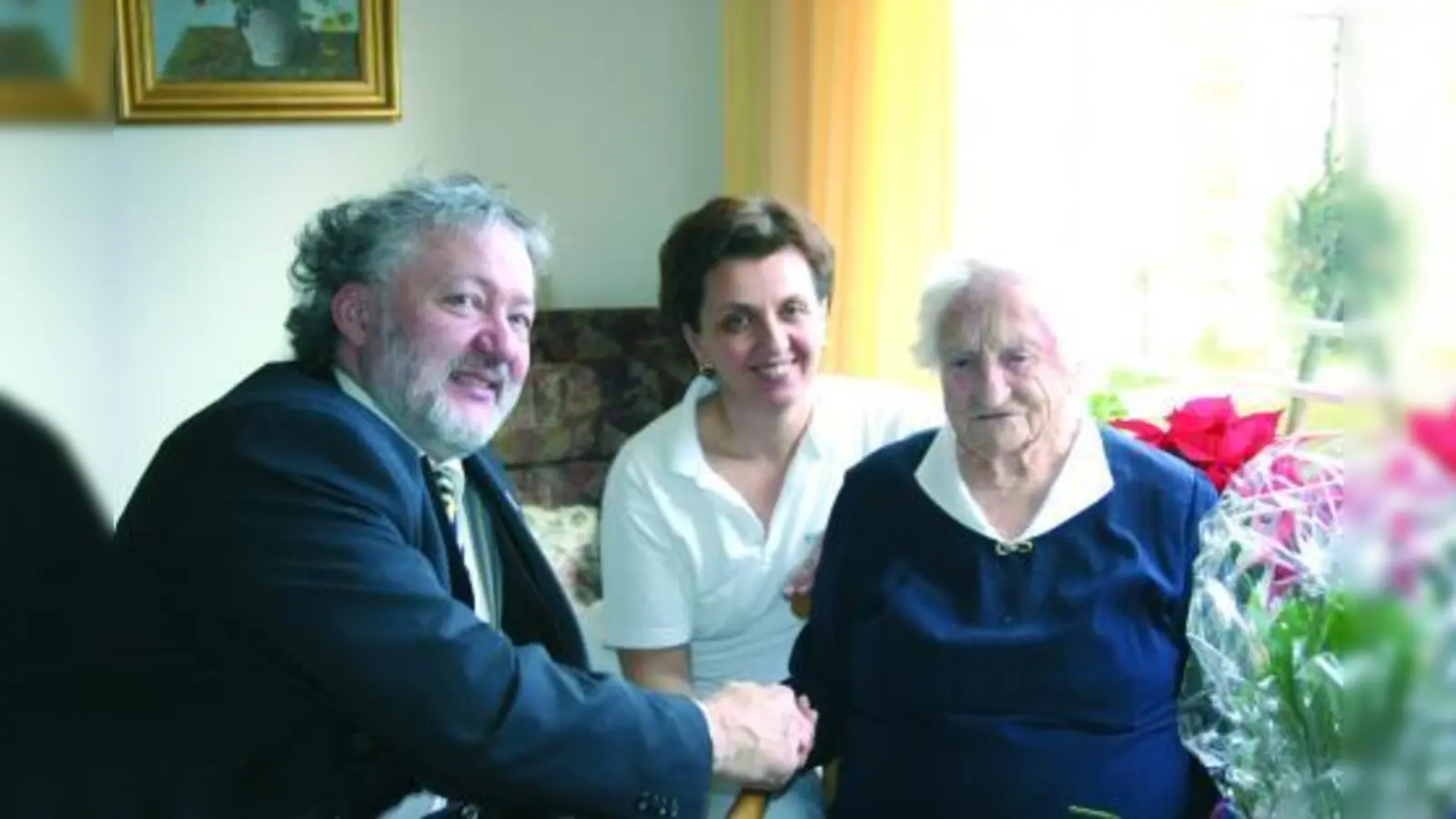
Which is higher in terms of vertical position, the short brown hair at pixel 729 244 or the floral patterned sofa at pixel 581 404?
the short brown hair at pixel 729 244

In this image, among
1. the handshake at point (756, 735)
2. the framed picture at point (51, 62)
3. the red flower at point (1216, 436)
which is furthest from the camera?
the red flower at point (1216, 436)

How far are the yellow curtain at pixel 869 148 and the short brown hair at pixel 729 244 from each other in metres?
0.62

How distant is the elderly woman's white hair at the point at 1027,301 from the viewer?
1.76 m

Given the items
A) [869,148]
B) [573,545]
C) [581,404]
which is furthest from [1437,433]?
[581,404]

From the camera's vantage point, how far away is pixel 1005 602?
1.68 metres

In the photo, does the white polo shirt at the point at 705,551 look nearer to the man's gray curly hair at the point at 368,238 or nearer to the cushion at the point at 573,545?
the man's gray curly hair at the point at 368,238

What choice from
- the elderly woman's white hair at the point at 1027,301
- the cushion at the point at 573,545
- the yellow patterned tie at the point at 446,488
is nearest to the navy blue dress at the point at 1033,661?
the elderly woman's white hair at the point at 1027,301

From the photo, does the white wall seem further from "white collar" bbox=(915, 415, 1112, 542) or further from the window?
"white collar" bbox=(915, 415, 1112, 542)

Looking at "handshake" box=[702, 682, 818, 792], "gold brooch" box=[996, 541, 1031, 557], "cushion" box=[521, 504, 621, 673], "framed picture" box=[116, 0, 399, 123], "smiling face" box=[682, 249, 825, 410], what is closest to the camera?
"handshake" box=[702, 682, 818, 792]

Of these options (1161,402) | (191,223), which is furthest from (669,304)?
(191,223)

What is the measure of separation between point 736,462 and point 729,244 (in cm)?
32

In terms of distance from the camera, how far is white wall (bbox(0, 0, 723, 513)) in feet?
10.9

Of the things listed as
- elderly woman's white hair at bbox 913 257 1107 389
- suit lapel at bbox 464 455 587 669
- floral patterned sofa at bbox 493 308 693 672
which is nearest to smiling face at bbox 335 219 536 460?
suit lapel at bbox 464 455 587 669

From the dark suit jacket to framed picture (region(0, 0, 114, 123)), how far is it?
2.36 ft
